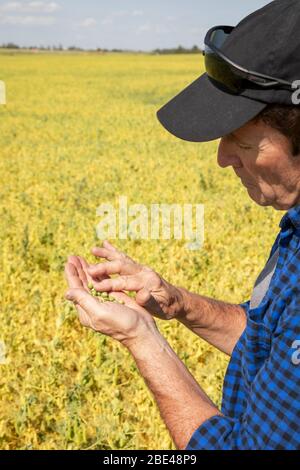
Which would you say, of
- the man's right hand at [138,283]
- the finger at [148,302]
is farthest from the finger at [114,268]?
the finger at [148,302]

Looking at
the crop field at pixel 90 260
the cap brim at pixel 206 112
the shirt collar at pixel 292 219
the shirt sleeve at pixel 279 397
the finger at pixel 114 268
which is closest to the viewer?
the shirt sleeve at pixel 279 397

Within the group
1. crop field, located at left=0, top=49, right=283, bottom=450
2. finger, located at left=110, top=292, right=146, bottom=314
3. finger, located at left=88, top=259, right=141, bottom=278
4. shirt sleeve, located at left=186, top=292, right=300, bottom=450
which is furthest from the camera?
crop field, located at left=0, top=49, right=283, bottom=450

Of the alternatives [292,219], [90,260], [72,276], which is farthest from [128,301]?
[90,260]

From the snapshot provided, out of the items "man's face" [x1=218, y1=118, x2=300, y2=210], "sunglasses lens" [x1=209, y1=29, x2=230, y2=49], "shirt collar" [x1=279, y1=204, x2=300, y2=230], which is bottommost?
"shirt collar" [x1=279, y1=204, x2=300, y2=230]

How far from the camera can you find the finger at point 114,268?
2387 millimetres

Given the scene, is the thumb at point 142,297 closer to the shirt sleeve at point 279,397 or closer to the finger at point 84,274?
the finger at point 84,274

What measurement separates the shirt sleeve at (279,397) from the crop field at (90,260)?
7.01 ft

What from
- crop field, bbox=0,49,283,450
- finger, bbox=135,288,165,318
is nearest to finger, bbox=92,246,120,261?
finger, bbox=135,288,165,318

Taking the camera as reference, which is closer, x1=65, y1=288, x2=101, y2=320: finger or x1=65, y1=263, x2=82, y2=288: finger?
x1=65, y1=288, x2=101, y2=320: finger

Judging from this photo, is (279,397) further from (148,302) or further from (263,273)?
(148,302)

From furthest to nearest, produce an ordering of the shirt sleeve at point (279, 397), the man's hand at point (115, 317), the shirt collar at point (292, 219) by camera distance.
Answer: the man's hand at point (115, 317) < the shirt collar at point (292, 219) < the shirt sleeve at point (279, 397)

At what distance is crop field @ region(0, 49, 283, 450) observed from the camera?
13.2ft

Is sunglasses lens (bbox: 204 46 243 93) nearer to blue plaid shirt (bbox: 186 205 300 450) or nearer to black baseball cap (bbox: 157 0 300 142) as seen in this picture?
black baseball cap (bbox: 157 0 300 142)

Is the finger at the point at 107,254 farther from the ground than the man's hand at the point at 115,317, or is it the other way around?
the finger at the point at 107,254
